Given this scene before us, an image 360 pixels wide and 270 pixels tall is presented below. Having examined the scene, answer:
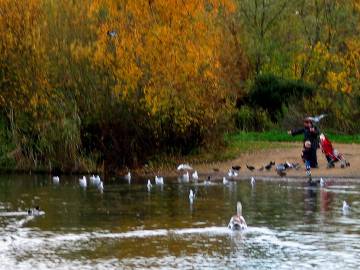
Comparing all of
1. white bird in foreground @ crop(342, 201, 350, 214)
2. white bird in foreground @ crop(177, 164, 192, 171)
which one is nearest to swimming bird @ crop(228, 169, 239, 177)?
white bird in foreground @ crop(177, 164, 192, 171)

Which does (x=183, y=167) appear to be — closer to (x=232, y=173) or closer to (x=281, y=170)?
(x=232, y=173)

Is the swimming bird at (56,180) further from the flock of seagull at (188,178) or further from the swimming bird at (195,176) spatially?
the swimming bird at (195,176)

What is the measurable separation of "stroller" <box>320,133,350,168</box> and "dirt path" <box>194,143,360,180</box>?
218 millimetres

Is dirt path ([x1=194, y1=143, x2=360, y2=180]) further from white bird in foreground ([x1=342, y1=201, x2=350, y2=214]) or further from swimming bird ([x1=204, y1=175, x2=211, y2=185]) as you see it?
white bird in foreground ([x1=342, y1=201, x2=350, y2=214])

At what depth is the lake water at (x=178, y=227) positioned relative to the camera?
20297 mm

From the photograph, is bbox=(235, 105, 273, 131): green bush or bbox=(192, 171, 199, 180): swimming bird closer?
bbox=(192, 171, 199, 180): swimming bird

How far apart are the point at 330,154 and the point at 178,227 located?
1537 centimetres

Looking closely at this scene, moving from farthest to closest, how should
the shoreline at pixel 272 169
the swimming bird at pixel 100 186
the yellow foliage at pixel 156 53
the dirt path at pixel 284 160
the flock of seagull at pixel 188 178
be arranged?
the yellow foliage at pixel 156 53 → the dirt path at pixel 284 160 → the shoreline at pixel 272 169 → the flock of seagull at pixel 188 178 → the swimming bird at pixel 100 186

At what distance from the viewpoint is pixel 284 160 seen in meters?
40.8

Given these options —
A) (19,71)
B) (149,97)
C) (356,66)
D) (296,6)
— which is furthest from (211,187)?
(296,6)

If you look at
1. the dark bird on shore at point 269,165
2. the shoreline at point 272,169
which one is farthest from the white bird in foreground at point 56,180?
the dark bird on shore at point 269,165

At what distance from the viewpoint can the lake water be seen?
20297 millimetres

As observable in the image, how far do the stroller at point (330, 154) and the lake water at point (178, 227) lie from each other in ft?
12.3

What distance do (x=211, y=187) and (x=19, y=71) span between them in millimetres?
11462
